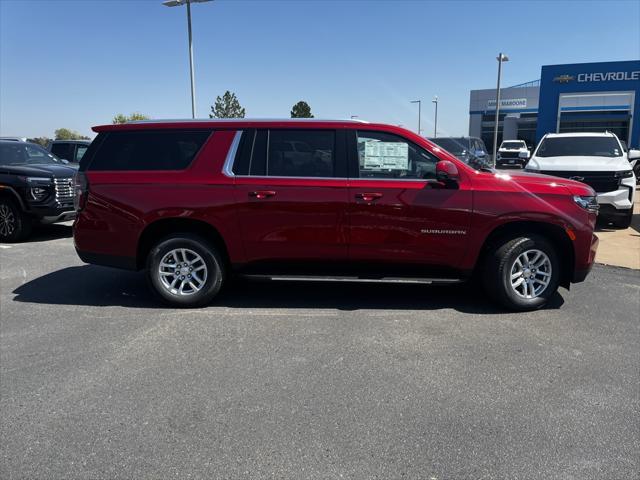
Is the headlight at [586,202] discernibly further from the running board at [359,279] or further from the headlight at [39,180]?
the headlight at [39,180]

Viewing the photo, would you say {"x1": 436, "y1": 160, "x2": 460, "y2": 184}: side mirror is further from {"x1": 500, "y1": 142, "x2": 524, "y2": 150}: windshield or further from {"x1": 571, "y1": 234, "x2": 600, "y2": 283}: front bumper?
{"x1": 500, "y1": 142, "x2": 524, "y2": 150}: windshield

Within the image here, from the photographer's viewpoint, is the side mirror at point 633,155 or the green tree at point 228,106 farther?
the green tree at point 228,106

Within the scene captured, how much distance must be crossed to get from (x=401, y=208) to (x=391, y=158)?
53cm

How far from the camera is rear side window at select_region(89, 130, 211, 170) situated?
5156mm

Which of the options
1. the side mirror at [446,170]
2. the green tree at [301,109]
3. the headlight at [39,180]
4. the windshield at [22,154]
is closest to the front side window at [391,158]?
the side mirror at [446,170]

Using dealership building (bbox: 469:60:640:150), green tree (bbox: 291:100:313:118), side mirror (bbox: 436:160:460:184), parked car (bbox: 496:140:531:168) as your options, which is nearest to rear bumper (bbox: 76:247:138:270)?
side mirror (bbox: 436:160:460:184)

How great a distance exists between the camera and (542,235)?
16.9 feet

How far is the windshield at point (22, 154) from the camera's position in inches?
392

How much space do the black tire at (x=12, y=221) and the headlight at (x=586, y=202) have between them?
8.79 meters

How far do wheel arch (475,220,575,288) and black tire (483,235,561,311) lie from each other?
0.20 feet

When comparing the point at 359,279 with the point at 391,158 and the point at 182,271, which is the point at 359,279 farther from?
the point at 182,271

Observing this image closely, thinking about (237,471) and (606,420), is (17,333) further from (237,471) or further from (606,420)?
(606,420)

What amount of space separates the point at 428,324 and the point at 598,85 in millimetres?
36301

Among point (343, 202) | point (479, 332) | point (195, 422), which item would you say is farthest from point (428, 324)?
point (195, 422)
